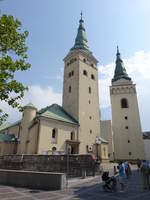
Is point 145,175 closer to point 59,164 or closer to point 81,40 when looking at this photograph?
point 59,164

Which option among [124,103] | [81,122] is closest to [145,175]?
[81,122]

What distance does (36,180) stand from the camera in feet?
35.0

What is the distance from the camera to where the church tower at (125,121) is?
40.3 m

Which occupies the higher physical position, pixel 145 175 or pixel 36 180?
pixel 145 175

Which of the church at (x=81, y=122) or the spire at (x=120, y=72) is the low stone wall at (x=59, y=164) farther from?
the spire at (x=120, y=72)

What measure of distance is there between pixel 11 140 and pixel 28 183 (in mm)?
21653

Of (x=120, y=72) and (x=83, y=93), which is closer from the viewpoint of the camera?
(x=83, y=93)

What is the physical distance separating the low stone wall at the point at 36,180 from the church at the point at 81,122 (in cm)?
1177

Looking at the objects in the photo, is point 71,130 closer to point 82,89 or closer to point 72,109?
point 72,109

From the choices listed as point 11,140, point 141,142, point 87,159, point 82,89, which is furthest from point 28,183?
point 141,142

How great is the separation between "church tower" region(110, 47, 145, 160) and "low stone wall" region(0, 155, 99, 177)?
85.5 ft

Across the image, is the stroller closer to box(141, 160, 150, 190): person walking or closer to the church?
box(141, 160, 150, 190): person walking

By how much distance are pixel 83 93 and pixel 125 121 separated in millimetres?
17308

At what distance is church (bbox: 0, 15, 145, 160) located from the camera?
1028 inches
